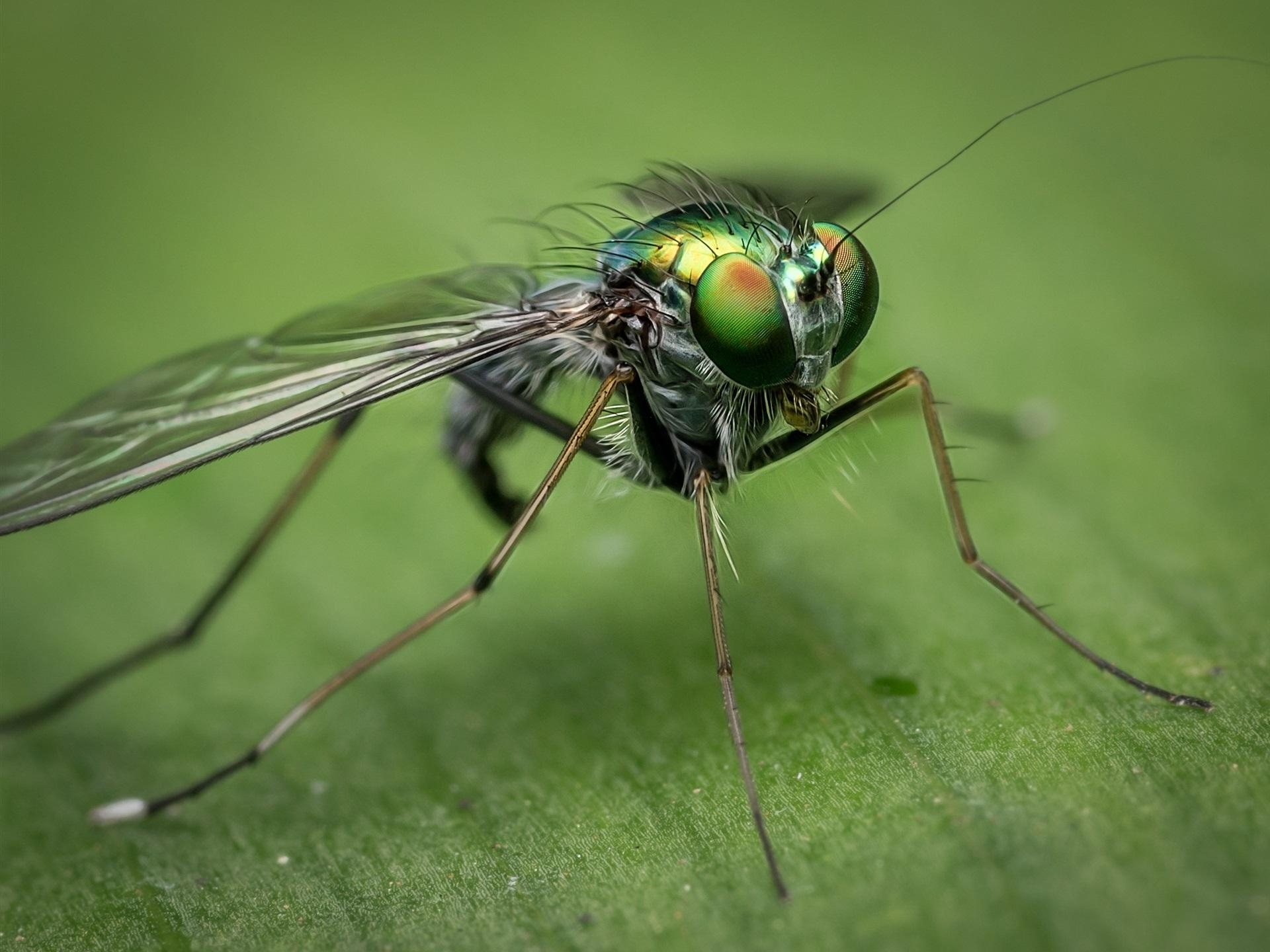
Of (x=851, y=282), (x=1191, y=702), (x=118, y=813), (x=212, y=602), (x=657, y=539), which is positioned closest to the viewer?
(x=1191, y=702)

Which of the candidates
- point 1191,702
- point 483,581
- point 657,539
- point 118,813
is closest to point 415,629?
point 483,581

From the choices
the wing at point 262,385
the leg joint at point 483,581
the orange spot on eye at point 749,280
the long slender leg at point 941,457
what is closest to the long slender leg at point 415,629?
the leg joint at point 483,581

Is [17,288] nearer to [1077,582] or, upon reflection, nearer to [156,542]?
[156,542]

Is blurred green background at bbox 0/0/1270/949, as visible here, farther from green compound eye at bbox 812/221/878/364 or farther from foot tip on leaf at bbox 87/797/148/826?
green compound eye at bbox 812/221/878/364

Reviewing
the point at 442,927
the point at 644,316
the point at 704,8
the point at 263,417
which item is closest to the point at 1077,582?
the point at 644,316

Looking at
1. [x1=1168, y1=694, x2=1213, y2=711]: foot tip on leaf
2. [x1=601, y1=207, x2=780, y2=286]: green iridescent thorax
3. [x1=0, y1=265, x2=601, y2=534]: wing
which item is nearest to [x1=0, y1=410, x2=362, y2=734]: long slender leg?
[x1=0, y1=265, x2=601, y2=534]: wing

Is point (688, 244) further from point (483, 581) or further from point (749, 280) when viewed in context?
point (483, 581)
